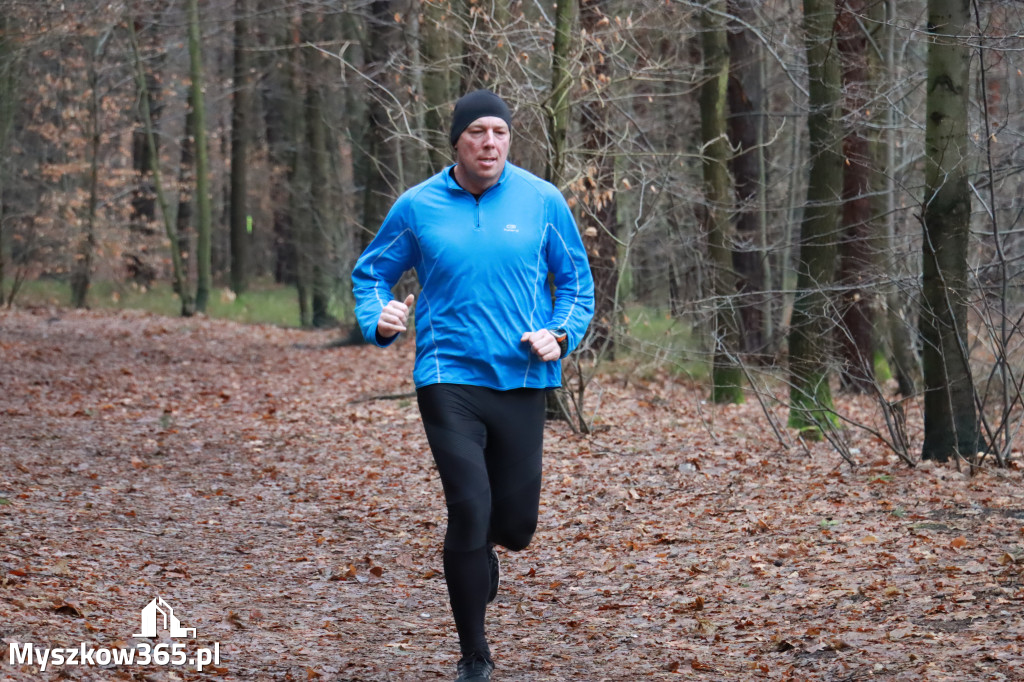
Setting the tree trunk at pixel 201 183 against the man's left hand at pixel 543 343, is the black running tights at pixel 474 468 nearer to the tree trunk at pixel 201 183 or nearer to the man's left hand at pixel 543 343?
the man's left hand at pixel 543 343

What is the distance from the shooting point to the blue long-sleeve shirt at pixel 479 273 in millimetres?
4523

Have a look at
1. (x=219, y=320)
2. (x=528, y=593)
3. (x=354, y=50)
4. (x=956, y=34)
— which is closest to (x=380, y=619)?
(x=528, y=593)

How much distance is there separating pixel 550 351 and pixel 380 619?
6.99 ft

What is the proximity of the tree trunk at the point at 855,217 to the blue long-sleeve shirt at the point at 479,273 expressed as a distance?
4.59m

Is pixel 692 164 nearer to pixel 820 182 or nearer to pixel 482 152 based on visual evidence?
pixel 820 182

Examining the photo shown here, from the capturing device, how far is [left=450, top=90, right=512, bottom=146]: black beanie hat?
462 cm

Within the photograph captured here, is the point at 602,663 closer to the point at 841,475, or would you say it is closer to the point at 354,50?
the point at 841,475

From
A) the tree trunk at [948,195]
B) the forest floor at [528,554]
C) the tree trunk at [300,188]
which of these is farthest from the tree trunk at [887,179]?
the tree trunk at [300,188]

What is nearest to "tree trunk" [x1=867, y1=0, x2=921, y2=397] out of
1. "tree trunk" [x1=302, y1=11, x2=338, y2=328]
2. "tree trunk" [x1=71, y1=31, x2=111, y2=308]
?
"tree trunk" [x1=302, y1=11, x2=338, y2=328]

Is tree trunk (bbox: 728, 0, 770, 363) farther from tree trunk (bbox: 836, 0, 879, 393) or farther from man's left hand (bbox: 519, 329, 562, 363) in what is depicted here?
man's left hand (bbox: 519, 329, 562, 363)

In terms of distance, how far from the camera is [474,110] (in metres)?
4.62

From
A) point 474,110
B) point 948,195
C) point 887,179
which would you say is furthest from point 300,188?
point 474,110

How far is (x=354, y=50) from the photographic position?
907 inches

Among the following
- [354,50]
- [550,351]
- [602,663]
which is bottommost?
[602,663]
